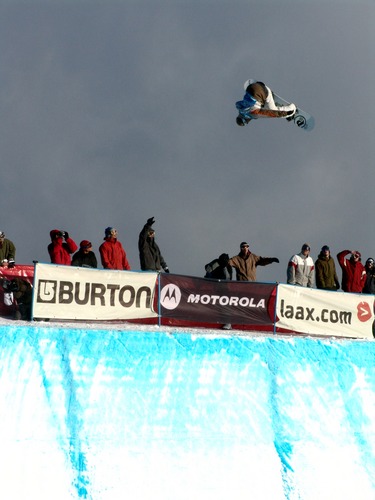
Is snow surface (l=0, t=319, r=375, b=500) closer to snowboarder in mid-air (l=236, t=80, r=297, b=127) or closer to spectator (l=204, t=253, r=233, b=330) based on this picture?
spectator (l=204, t=253, r=233, b=330)

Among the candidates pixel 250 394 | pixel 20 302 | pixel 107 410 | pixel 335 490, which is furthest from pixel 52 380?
pixel 335 490

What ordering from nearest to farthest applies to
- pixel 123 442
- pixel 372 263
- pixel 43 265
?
pixel 123 442 < pixel 43 265 < pixel 372 263

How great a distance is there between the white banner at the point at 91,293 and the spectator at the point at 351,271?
14.3 ft

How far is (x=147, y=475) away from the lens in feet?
40.7

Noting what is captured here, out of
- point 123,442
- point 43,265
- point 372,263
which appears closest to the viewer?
point 123,442

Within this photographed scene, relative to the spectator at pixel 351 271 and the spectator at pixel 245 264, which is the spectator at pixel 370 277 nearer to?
the spectator at pixel 351 271

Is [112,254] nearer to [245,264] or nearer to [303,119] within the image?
[245,264]

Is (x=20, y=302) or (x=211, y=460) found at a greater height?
(x=20, y=302)

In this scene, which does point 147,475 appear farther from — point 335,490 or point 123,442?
point 335,490

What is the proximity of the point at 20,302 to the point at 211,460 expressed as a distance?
3.63 meters

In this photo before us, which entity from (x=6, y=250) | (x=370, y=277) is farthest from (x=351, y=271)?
(x=6, y=250)

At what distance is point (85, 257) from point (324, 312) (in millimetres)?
4395

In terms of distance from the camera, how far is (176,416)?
43.5ft

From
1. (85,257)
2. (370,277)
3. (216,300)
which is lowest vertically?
(216,300)
